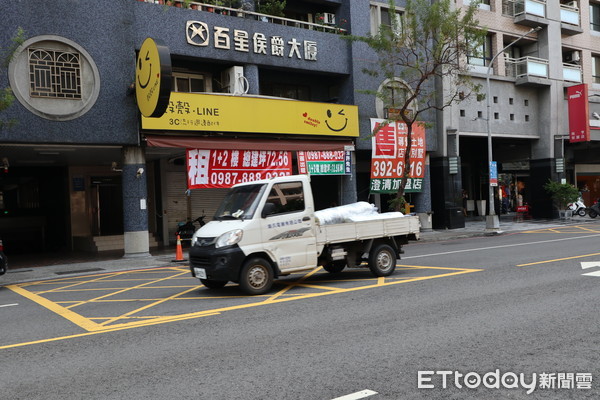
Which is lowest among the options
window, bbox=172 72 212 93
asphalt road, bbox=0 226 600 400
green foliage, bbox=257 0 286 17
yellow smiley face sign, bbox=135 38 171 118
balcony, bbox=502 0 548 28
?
asphalt road, bbox=0 226 600 400

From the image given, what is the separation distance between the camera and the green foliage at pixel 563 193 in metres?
29.9

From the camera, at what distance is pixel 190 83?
21562 millimetres

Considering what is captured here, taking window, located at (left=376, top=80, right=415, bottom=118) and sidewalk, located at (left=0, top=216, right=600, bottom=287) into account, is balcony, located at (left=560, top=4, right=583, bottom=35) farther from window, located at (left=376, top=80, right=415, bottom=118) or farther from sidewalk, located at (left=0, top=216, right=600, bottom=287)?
sidewalk, located at (left=0, top=216, right=600, bottom=287)

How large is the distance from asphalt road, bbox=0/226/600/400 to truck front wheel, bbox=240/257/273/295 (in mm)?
350

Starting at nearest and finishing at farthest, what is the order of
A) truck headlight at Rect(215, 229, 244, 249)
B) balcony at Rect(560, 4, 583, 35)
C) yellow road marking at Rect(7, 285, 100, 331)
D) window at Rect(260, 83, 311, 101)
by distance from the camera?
yellow road marking at Rect(7, 285, 100, 331), truck headlight at Rect(215, 229, 244, 249), window at Rect(260, 83, 311, 101), balcony at Rect(560, 4, 583, 35)

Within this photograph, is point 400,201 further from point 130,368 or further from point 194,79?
point 130,368

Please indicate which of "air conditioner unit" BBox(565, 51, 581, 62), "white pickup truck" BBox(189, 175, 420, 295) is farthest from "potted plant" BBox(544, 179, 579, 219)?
"white pickup truck" BBox(189, 175, 420, 295)

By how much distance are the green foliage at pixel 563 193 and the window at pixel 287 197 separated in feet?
80.7

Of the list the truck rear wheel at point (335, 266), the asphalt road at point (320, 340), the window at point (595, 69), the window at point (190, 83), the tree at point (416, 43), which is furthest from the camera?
the window at point (595, 69)

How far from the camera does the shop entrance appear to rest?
23875mm

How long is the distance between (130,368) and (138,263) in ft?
39.4

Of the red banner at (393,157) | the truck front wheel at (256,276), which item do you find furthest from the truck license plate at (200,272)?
the red banner at (393,157)

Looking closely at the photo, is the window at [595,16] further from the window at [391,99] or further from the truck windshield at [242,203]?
the truck windshield at [242,203]

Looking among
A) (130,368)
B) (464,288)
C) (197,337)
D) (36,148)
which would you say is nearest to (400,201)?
(464,288)
